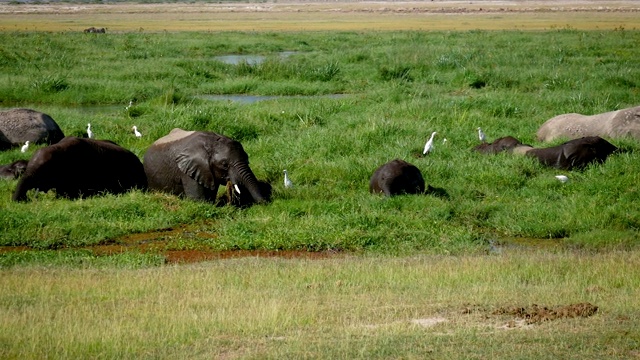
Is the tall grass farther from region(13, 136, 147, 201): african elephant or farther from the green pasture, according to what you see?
region(13, 136, 147, 201): african elephant

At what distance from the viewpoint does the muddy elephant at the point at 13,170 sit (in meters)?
14.6

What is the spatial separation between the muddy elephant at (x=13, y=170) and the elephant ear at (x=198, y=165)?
2757 millimetres

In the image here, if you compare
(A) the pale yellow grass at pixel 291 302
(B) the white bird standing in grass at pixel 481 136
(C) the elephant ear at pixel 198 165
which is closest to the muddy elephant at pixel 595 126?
(B) the white bird standing in grass at pixel 481 136

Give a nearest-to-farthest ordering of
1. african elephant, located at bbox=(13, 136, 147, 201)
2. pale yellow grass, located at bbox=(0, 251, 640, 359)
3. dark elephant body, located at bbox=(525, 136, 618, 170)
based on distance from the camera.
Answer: pale yellow grass, located at bbox=(0, 251, 640, 359)
african elephant, located at bbox=(13, 136, 147, 201)
dark elephant body, located at bbox=(525, 136, 618, 170)

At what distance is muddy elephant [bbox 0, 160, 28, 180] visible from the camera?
14.6m

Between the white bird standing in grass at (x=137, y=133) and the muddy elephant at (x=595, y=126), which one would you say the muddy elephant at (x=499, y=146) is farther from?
the white bird standing in grass at (x=137, y=133)

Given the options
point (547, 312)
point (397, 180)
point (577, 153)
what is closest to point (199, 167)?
point (397, 180)

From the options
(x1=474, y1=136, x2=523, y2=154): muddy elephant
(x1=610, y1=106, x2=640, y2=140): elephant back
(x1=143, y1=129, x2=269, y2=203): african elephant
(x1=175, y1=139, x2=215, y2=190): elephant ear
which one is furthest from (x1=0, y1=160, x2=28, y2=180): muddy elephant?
(x1=610, y1=106, x2=640, y2=140): elephant back

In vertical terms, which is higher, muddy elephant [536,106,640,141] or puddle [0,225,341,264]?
muddy elephant [536,106,640,141]

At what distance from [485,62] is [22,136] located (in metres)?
16.7

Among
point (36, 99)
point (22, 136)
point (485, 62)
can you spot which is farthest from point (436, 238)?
point (485, 62)

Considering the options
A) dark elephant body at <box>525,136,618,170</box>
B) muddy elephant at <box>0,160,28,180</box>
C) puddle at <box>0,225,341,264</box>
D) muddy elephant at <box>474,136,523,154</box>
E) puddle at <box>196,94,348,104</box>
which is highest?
dark elephant body at <box>525,136,618,170</box>

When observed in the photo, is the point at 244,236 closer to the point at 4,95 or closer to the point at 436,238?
the point at 436,238

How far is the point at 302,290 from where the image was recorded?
29.5 feet
